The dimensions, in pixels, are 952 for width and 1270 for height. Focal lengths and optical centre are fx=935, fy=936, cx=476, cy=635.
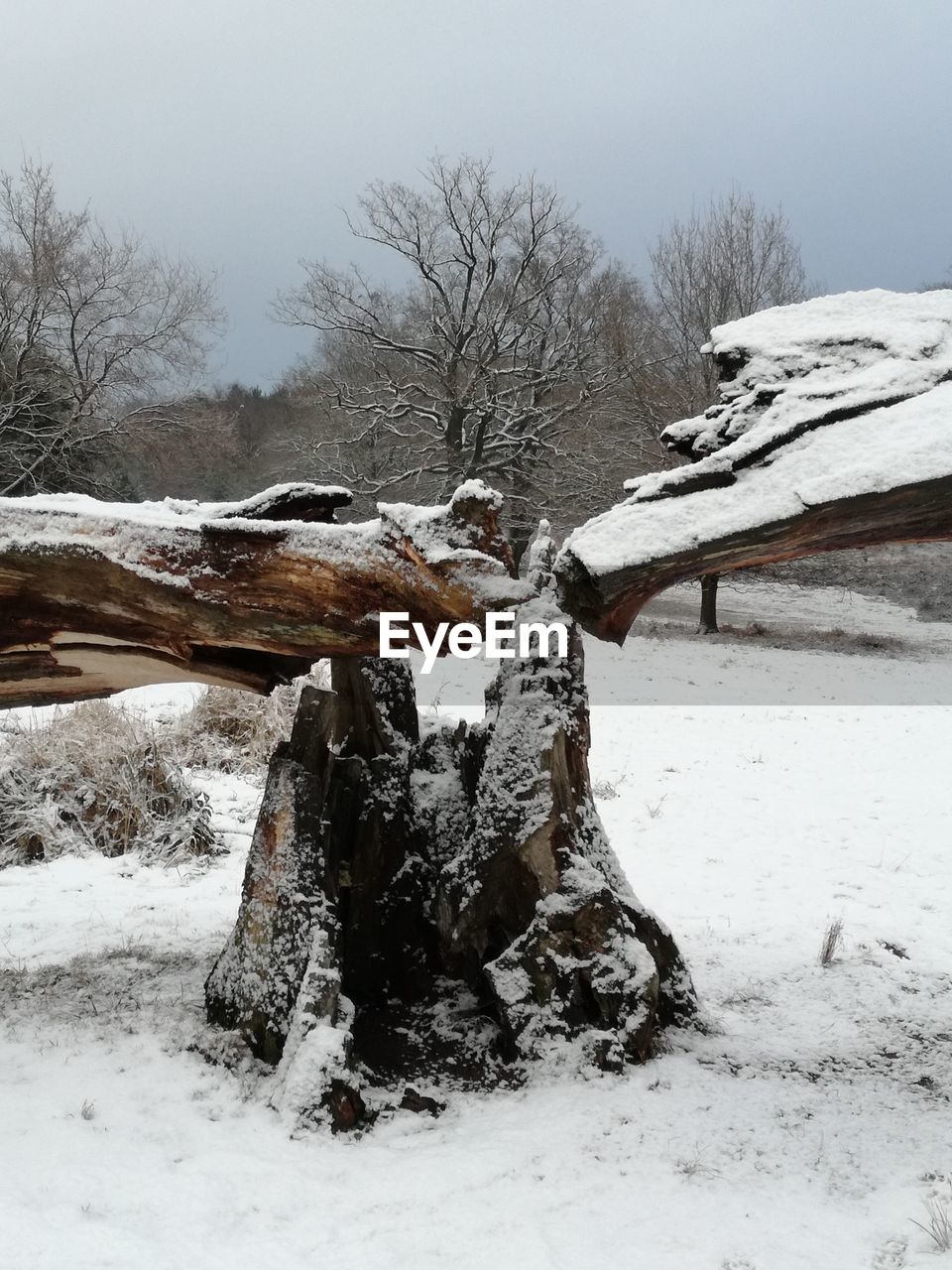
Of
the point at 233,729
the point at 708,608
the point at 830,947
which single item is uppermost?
the point at 708,608

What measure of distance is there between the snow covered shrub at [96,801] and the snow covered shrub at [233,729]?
3.21 ft

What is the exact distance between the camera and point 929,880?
5.79 m

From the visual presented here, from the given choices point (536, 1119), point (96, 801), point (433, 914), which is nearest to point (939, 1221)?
point (536, 1119)

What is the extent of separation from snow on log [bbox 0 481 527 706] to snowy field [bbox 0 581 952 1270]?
1.45 m

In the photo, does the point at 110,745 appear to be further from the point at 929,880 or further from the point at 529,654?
the point at 929,880

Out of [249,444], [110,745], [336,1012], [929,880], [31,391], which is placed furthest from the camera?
[249,444]

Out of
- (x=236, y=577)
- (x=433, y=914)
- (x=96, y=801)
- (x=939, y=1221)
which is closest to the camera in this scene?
(x=939, y=1221)

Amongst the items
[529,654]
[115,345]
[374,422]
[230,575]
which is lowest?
[529,654]

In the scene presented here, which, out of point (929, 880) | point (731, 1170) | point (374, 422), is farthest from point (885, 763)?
point (374, 422)

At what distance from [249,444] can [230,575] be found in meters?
26.5

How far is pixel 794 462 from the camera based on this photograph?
286 cm

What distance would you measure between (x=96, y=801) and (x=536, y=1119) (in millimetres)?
4243

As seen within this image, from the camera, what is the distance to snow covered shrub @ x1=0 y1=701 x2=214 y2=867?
5.89 m

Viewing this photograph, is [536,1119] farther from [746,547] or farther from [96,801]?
[96,801]
